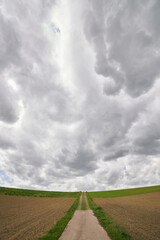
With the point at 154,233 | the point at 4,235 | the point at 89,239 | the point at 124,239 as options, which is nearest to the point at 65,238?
the point at 89,239

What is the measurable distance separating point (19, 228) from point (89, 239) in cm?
859

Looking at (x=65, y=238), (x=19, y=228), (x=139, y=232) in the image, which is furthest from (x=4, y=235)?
(x=139, y=232)

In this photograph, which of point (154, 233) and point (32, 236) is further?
point (154, 233)

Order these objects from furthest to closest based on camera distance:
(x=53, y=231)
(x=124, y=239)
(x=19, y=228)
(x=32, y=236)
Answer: (x=19, y=228), (x=53, y=231), (x=32, y=236), (x=124, y=239)

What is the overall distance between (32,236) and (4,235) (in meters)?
2.78

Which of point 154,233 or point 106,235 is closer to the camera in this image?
point 106,235

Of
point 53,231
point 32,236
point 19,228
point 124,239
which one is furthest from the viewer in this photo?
point 19,228

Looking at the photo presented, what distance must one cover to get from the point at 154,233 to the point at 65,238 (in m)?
9.46

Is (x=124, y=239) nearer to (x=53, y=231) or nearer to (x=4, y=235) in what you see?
(x=53, y=231)

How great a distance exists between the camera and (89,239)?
11.2 metres

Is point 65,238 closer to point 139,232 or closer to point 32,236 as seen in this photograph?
point 32,236

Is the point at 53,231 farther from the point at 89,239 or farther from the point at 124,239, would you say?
the point at 124,239

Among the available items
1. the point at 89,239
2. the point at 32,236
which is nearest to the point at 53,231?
the point at 32,236

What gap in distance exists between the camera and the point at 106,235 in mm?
12430
